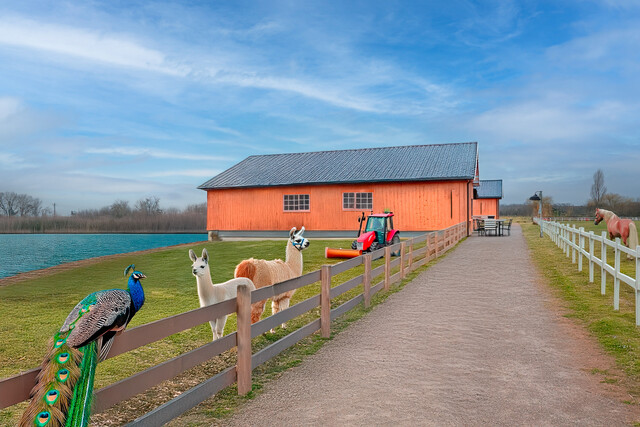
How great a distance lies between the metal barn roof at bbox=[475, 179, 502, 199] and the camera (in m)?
54.2

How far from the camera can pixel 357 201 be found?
29.4 meters

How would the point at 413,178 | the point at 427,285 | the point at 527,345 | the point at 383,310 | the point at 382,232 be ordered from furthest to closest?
the point at 413,178 → the point at 382,232 → the point at 427,285 → the point at 383,310 → the point at 527,345

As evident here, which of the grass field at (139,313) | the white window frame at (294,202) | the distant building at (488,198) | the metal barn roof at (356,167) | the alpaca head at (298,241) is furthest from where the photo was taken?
the distant building at (488,198)

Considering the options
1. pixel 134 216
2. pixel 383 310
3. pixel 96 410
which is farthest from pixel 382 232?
pixel 134 216

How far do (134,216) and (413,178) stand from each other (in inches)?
1894

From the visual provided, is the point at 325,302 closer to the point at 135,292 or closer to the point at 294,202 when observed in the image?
the point at 135,292

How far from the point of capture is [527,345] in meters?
6.96

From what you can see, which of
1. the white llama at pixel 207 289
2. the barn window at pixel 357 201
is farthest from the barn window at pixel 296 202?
the white llama at pixel 207 289

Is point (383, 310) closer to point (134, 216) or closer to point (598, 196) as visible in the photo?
point (134, 216)

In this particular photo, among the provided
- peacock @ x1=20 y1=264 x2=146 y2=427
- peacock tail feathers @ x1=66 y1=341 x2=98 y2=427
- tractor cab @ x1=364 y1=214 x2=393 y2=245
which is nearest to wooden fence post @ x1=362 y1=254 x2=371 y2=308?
peacock @ x1=20 y1=264 x2=146 y2=427

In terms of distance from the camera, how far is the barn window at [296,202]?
3066cm

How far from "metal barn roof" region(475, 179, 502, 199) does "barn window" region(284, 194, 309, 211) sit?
29402mm

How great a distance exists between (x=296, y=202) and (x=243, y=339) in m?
25.9

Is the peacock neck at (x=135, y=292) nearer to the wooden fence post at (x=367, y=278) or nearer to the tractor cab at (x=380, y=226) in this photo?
the wooden fence post at (x=367, y=278)
